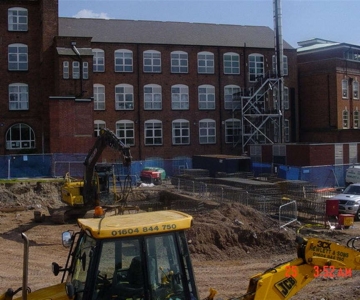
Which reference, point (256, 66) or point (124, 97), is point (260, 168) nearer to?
point (124, 97)

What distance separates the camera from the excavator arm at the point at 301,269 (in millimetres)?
7238

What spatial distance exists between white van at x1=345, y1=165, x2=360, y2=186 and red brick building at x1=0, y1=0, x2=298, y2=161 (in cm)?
1731

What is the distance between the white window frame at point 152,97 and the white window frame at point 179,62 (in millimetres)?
2503

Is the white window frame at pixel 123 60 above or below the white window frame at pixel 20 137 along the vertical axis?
above

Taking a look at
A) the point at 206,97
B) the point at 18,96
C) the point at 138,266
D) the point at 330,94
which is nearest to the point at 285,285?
the point at 138,266

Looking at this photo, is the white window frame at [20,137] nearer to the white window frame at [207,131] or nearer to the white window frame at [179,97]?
the white window frame at [179,97]

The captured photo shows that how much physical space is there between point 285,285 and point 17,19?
1754 inches

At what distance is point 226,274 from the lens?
14352 mm

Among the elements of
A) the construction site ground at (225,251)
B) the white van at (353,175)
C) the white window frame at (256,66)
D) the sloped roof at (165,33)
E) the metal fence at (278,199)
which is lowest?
the construction site ground at (225,251)

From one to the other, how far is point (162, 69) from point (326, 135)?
57.0ft

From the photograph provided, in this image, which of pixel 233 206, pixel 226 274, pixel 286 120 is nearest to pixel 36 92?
pixel 286 120

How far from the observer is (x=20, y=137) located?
152ft

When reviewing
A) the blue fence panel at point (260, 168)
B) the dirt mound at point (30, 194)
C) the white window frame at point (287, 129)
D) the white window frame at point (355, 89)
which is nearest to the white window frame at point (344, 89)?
the white window frame at point (355, 89)

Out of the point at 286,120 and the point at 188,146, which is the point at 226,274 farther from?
the point at 286,120
